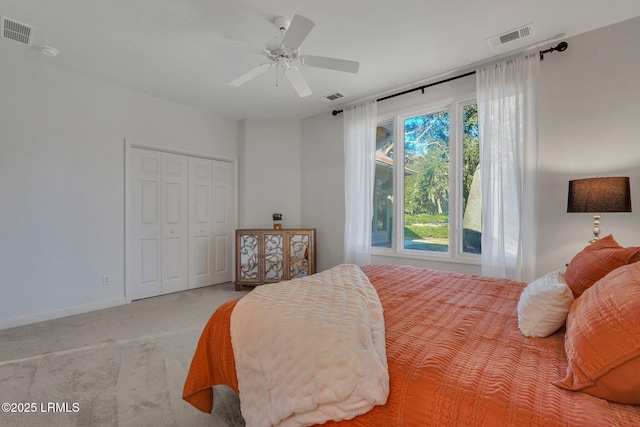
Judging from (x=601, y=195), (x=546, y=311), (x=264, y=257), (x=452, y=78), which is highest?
(x=452, y=78)

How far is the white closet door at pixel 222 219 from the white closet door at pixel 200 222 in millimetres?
99

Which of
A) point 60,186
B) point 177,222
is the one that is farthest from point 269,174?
point 60,186

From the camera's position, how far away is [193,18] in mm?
2346

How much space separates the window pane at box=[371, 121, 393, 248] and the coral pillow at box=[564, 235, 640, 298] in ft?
8.01

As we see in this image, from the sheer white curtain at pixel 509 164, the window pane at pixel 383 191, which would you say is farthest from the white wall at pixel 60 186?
the sheer white curtain at pixel 509 164

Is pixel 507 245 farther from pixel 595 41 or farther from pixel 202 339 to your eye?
pixel 202 339

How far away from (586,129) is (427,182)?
1.52m

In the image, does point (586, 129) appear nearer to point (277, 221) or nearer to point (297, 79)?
point (297, 79)

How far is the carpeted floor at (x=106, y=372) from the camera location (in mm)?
1623

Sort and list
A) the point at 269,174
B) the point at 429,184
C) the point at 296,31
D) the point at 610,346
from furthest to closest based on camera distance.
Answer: the point at 269,174, the point at 429,184, the point at 296,31, the point at 610,346

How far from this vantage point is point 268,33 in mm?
2549

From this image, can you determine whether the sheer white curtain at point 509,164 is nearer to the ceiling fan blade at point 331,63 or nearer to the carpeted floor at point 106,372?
the ceiling fan blade at point 331,63

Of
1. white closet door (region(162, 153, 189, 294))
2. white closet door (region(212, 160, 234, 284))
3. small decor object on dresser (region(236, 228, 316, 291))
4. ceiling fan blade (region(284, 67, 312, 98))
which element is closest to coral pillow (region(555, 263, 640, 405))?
ceiling fan blade (region(284, 67, 312, 98))

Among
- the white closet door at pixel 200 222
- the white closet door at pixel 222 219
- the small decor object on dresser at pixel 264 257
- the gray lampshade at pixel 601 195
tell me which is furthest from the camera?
the white closet door at pixel 222 219
